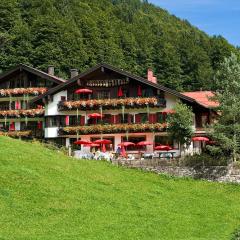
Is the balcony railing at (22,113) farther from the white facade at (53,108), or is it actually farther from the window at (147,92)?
the window at (147,92)

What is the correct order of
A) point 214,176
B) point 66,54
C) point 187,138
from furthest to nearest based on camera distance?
point 66,54
point 187,138
point 214,176

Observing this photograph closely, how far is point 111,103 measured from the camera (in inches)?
2271

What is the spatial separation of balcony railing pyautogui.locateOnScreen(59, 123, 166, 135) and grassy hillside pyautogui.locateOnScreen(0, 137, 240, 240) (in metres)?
13.3

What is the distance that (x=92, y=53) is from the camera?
113 meters

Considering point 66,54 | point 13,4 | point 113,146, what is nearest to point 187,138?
point 113,146

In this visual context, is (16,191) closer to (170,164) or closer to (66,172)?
(66,172)

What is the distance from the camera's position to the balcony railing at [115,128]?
55.5 meters

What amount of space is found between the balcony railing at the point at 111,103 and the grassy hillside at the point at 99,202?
14443 mm

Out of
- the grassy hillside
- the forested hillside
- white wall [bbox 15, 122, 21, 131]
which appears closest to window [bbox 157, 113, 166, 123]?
the grassy hillside

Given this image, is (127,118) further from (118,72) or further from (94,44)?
(94,44)

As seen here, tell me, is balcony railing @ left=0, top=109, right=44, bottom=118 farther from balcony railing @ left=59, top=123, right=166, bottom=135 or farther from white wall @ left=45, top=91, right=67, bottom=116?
balcony railing @ left=59, top=123, right=166, bottom=135

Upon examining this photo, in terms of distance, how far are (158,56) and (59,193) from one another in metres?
87.4

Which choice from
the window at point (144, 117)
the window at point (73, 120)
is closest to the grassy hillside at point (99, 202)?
the window at point (144, 117)

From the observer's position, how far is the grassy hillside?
86.9 feet
